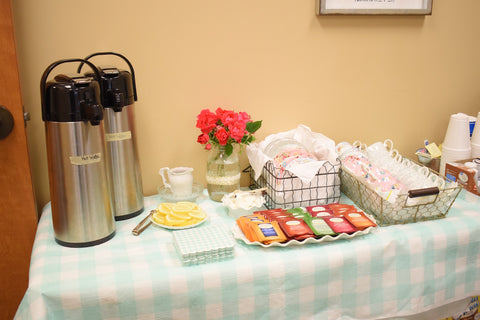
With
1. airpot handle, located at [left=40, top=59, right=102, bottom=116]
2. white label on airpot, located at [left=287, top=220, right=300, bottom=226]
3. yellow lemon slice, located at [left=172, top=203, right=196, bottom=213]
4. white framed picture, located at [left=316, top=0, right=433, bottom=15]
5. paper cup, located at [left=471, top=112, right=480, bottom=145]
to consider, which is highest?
white framed picture, located at [left=316, top=0, right=433, bottom=15]

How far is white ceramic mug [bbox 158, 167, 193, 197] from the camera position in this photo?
140 cm

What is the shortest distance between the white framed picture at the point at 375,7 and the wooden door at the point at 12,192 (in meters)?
0.97

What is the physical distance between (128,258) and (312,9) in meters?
1.01

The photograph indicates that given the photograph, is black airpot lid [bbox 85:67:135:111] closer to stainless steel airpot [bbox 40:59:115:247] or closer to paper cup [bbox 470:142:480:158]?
stainless steel airpot [bbox 40:59:115:247]

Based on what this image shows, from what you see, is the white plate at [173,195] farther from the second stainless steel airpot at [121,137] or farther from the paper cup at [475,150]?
the paper cup at [475,150]

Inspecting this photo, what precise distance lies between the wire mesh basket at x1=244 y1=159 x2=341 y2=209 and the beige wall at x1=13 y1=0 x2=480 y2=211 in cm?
27

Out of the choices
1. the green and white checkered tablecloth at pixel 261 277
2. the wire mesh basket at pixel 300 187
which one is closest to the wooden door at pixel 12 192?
the green and white checkered tablecloth at pixel 261 277

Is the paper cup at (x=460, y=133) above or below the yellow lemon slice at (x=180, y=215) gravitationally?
above

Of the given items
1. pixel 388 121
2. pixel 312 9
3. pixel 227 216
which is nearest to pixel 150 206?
pixel 227 216

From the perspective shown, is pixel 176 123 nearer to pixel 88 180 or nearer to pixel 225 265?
pixel 88 180

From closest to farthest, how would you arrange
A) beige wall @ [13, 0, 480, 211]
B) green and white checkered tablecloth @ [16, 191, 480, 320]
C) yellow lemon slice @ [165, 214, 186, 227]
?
green and white checkered tablecloth @ [16, 191, 480, 320] < yellow lemon slice @ [165, 214, 186, 227] < beige wall @ [13, 0, 480, 211]

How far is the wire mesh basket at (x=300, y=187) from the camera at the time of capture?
133cm

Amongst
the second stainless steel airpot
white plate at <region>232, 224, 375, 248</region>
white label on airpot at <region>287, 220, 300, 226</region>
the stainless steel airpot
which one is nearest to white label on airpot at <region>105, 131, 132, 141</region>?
the second stainless steel airpot

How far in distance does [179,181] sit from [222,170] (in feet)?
0.46
